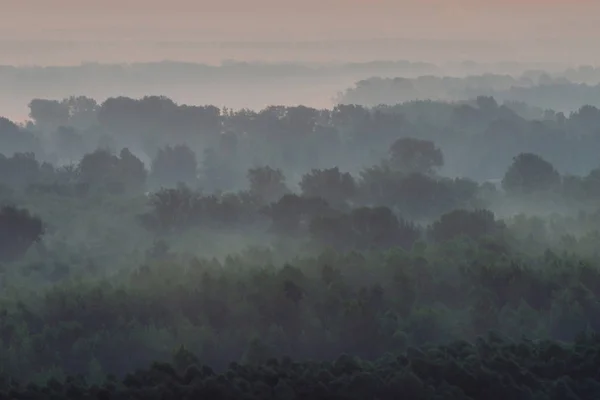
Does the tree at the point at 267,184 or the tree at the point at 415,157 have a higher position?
the tree at the point at 415,157

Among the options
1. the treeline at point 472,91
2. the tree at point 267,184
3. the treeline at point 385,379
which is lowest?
the treeline at point 385,379

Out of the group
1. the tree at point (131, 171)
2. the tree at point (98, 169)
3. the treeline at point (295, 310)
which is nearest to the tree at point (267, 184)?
the tree at point (131, 171)

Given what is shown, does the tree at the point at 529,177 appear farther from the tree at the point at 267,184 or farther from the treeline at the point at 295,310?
the treeline at the point at 295,310

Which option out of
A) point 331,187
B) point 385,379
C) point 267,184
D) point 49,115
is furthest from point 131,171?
point 385,379

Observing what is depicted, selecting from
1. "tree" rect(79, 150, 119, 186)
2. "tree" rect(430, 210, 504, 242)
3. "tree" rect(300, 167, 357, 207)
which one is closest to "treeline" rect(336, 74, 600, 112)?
"tree" rect(79, 150, 119, 186)

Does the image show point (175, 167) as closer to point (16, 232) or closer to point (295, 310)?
point (16, 232)

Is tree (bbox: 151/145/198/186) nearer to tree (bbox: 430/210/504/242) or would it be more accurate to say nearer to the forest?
the forest
